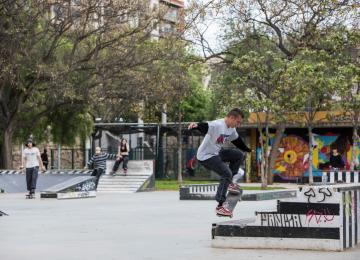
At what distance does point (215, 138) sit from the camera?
12.0 m

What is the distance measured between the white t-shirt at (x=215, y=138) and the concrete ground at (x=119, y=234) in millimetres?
1221

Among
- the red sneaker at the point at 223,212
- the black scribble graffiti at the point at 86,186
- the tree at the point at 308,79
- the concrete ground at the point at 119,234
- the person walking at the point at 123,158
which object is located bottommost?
the concrete ground at the point at 119,234

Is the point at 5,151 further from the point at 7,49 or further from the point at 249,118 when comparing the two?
the point at 249,118

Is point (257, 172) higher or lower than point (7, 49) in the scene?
lower

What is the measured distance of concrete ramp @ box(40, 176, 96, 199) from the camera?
2367 cm

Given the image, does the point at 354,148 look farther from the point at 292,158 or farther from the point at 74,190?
the point at 74,190

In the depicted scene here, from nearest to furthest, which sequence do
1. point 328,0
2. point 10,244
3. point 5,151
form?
1. point 10,244
2. point 328,0
3. point 5,151

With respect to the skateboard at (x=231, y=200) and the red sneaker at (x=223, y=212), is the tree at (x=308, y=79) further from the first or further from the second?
the red sneaker at (x=223, y=212)

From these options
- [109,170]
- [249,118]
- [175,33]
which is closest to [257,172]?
[249,118]

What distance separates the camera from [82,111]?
131 ft

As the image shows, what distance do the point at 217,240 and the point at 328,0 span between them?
2389 cm

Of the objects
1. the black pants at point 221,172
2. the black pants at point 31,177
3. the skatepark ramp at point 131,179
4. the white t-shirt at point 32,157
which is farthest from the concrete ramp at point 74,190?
the black pants at point 221,172

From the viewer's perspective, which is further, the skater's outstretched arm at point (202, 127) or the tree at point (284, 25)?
the tree at point (284, 25)

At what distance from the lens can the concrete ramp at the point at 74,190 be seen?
77.7 ft
